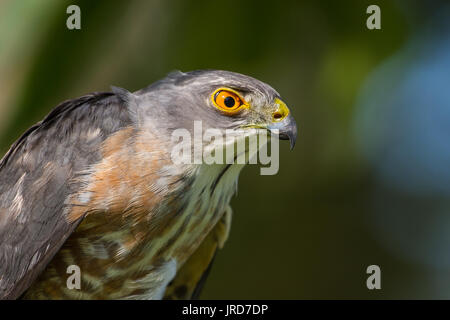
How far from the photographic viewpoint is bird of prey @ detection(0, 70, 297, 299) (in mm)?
4039

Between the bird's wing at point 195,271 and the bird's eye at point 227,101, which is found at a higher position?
the bird's eye at point 227,101

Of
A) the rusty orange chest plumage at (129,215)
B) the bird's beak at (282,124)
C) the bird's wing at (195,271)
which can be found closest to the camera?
the rusty orange chest plumage at (129,215)

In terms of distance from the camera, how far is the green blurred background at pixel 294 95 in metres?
4.74

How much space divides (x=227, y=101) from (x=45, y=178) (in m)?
1.38

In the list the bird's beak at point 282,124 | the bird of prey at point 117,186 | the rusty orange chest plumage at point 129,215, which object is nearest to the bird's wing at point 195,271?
the bird of prey at point 117,186

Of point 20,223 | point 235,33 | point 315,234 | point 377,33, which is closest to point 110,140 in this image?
point 20,223

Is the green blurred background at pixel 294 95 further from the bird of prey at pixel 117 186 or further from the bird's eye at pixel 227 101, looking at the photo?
the bird's eye at pixel 227 101

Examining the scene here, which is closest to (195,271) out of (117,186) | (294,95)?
(117,186)

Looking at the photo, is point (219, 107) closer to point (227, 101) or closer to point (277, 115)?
point (227, 101)

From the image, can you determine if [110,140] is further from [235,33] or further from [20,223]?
[235,33]

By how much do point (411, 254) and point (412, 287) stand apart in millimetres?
535

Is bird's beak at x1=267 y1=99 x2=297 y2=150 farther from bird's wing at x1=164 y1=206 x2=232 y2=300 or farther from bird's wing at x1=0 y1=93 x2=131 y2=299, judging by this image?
bird's wing at x1=164 y1=206 x2=232 y2=300

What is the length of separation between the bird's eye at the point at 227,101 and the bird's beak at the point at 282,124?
0.26 meters

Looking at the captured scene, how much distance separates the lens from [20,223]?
13.8 ft
